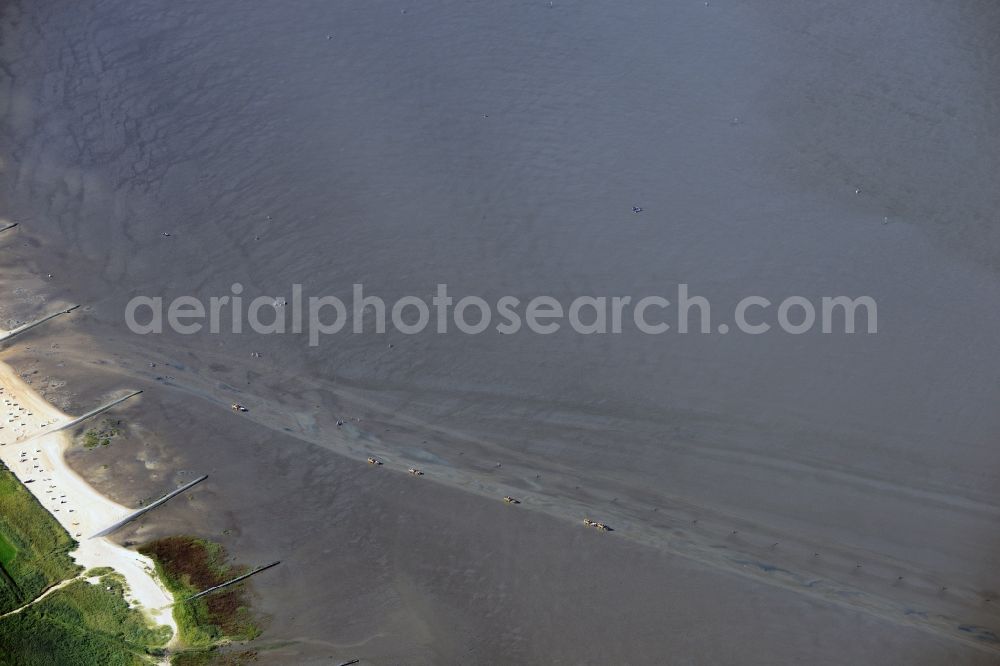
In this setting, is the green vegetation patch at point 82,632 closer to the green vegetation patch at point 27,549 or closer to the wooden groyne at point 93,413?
the green vegetation patch at point 27,549

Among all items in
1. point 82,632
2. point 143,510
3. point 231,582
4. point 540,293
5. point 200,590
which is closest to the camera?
point 82,632

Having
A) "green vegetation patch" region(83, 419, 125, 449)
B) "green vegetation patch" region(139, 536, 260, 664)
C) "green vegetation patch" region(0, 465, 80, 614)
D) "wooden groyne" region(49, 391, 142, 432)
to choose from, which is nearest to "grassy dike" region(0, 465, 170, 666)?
"green vegetation patch" region(0, 465, 80, 614)

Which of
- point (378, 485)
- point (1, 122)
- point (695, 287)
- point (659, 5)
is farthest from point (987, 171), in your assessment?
point (1, 122)

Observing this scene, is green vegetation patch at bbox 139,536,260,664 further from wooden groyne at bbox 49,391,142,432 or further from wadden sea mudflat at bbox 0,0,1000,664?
wooden groyne at bbox 49,391,142,432

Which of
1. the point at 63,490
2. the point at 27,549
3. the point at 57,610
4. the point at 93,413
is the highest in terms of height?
the point at 93,413

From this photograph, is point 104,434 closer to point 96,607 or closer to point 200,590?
point 96,607

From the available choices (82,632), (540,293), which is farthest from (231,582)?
(540,293)

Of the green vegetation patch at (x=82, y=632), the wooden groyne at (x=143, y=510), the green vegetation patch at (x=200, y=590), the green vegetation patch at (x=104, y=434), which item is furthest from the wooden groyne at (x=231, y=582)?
the green vegetation patch at (x=104, y=434)
